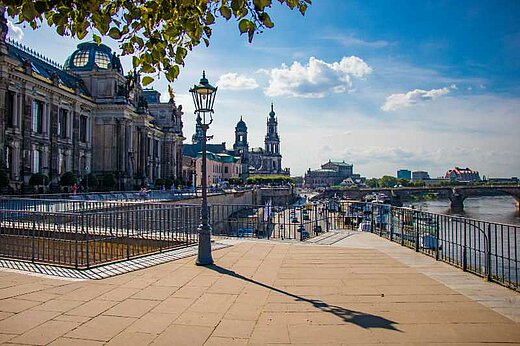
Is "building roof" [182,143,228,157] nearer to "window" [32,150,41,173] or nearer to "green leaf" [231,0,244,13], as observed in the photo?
"window" [32,150,41,173]

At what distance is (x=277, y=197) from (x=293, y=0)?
88693mm

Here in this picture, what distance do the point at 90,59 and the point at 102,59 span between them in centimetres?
163

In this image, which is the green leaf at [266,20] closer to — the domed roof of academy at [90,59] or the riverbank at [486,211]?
the riverbank at [486,211]

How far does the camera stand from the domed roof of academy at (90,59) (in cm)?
5562

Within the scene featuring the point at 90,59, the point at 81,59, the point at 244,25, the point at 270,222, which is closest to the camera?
the point at 244,25

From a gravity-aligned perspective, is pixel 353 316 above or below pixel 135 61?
below

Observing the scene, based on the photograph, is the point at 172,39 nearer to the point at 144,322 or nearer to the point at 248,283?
the point at 144,322

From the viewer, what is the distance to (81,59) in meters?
56.7

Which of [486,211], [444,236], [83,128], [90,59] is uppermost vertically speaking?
[90,59]

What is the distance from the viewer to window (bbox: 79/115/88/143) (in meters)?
50.0

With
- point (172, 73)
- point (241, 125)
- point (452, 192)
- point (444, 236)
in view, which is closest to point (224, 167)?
point (241, 125)

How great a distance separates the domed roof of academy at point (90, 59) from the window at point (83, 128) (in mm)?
8183

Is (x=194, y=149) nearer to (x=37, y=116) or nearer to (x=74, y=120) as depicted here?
(x=74, y=120)

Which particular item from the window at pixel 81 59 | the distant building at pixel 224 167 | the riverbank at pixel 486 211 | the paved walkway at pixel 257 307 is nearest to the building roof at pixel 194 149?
the distant building at pixel 224 167
